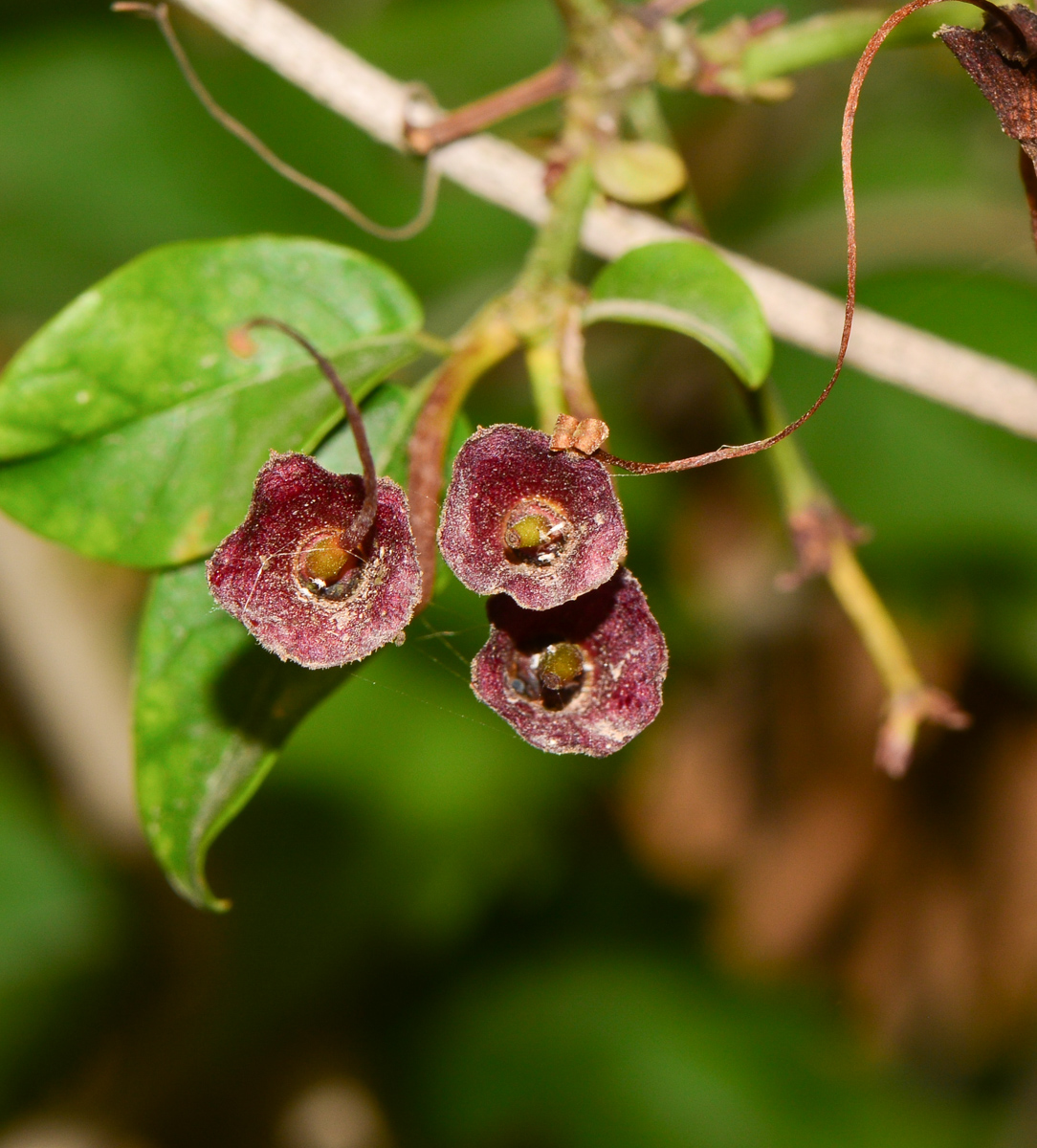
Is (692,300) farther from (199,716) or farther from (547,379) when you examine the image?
(199,716)

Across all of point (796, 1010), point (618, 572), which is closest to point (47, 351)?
point (618, 572)

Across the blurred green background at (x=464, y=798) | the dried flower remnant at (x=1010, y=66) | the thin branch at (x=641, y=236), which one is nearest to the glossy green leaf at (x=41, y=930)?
the blurred green background at (x=464, y=798)

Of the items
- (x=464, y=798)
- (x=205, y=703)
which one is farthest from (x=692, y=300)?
(x=464, y=798)

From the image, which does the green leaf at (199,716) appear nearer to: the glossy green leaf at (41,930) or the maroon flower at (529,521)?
the maroon flower at (529,521)

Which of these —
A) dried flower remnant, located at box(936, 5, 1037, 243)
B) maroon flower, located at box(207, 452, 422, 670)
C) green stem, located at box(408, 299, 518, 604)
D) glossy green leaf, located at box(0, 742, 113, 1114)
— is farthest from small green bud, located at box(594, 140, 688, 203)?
glossy green leaf, located at box(0, 742, 113, 1114)

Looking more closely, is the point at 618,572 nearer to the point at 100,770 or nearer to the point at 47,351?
the point at 47,351
